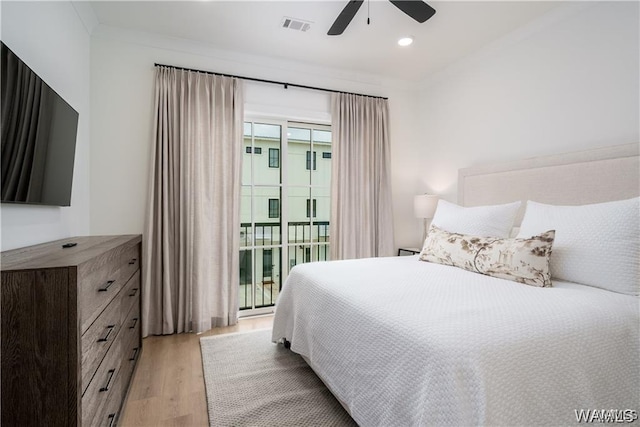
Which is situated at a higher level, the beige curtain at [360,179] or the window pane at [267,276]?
the beige curtain at [360,179]

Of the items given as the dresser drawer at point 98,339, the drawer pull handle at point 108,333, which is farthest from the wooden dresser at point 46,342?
the drawer pull handle at point 108,333

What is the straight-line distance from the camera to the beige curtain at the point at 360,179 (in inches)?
138

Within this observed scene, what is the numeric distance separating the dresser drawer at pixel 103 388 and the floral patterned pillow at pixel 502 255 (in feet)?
6.79

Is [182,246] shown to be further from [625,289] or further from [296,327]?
[625,289]

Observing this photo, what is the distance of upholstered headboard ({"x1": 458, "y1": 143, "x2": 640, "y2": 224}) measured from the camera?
78.2 inches

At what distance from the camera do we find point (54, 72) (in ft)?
6.40

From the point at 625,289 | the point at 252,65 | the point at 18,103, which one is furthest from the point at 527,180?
the point at 18,103

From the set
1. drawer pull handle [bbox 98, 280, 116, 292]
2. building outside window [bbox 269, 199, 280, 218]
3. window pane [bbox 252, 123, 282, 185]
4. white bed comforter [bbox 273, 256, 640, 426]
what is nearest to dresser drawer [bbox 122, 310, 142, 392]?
drawer pull handle [bbox 98, 280, 116, 292]

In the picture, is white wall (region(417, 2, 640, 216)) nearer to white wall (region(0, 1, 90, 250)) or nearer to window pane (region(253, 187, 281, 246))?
window pane (region(253, 187, 281, 246))

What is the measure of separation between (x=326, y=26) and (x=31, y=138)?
2243 mm

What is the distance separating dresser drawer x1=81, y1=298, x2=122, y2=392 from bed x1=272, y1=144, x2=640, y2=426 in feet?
3.36

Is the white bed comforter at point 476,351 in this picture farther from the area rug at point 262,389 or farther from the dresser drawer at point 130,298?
the dresser drawer at point 130,298

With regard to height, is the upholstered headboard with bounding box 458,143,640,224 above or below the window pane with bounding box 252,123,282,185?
below

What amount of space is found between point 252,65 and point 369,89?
1.39 meters
